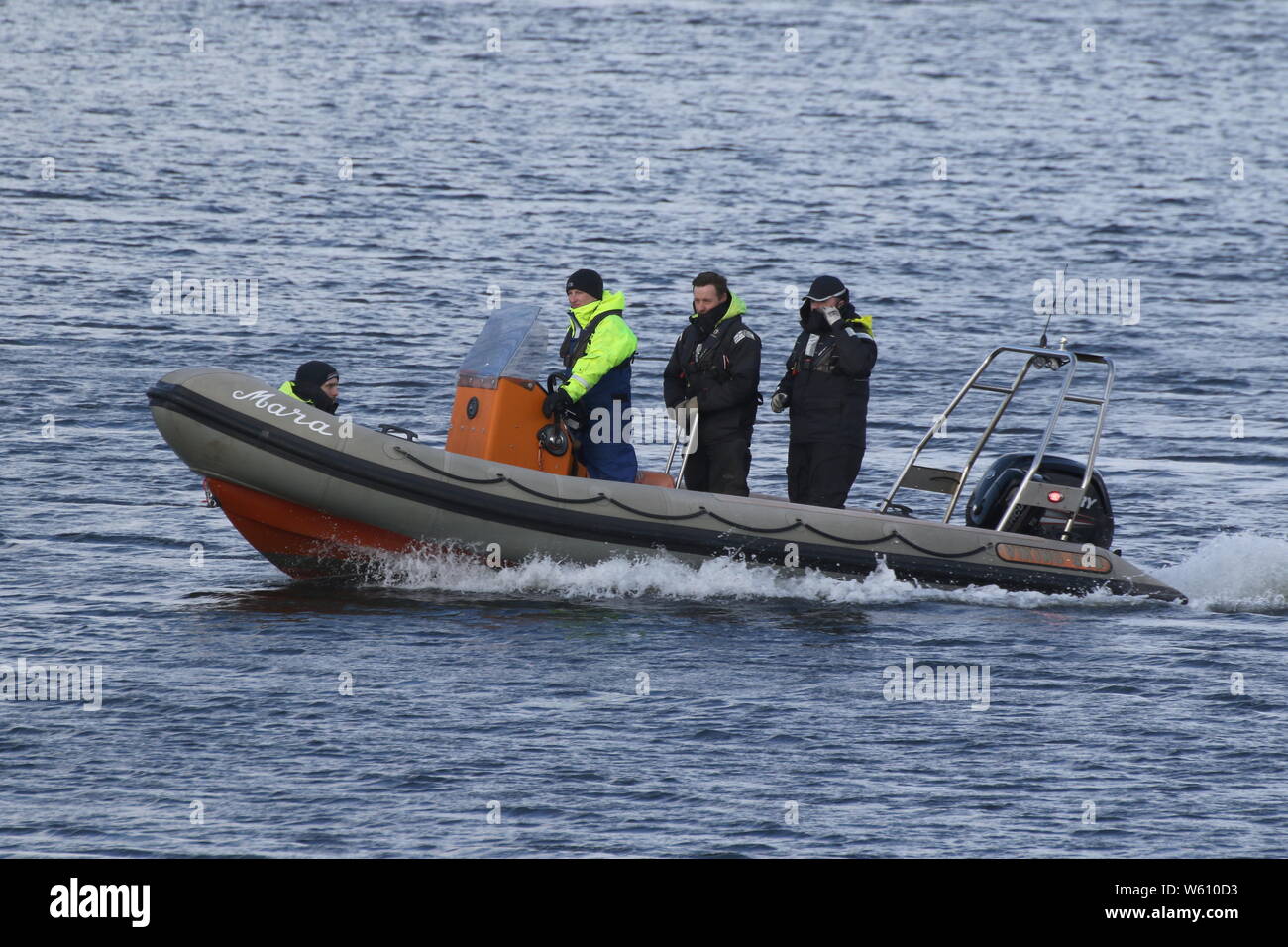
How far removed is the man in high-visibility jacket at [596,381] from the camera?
29.5 feet

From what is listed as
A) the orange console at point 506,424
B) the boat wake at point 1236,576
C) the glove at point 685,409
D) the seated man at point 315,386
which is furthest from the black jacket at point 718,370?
the boat wake at point 1236,576

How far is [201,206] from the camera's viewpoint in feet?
78.7

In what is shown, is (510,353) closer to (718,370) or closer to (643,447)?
(718,370)

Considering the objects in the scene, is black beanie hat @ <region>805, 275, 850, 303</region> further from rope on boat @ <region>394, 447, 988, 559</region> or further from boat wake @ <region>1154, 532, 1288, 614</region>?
boat wake @ <region>1154, 532, 1288, 614</region>

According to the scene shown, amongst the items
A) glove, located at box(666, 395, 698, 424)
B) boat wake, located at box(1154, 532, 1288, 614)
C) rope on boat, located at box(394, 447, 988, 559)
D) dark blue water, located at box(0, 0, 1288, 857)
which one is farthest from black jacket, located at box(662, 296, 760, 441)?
boat wake, located at box(1154, 532, 1288, 614)

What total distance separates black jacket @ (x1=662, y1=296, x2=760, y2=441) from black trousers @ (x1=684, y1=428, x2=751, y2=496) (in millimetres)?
80

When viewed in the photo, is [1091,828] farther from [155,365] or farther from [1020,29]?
[1020,29]

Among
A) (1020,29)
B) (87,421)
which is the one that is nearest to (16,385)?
(87,421)

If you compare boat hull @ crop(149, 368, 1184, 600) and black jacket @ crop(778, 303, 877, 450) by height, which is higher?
black jacket @ crop(778, 303, 877, 450)

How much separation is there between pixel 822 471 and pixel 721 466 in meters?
0.53

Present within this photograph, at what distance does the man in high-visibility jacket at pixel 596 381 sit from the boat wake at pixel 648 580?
0.54 meters

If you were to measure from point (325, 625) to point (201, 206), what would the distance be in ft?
53.7

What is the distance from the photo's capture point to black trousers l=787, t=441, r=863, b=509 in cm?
933

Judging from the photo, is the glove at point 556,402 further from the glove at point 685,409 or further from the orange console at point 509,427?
the glove at point 685,409
